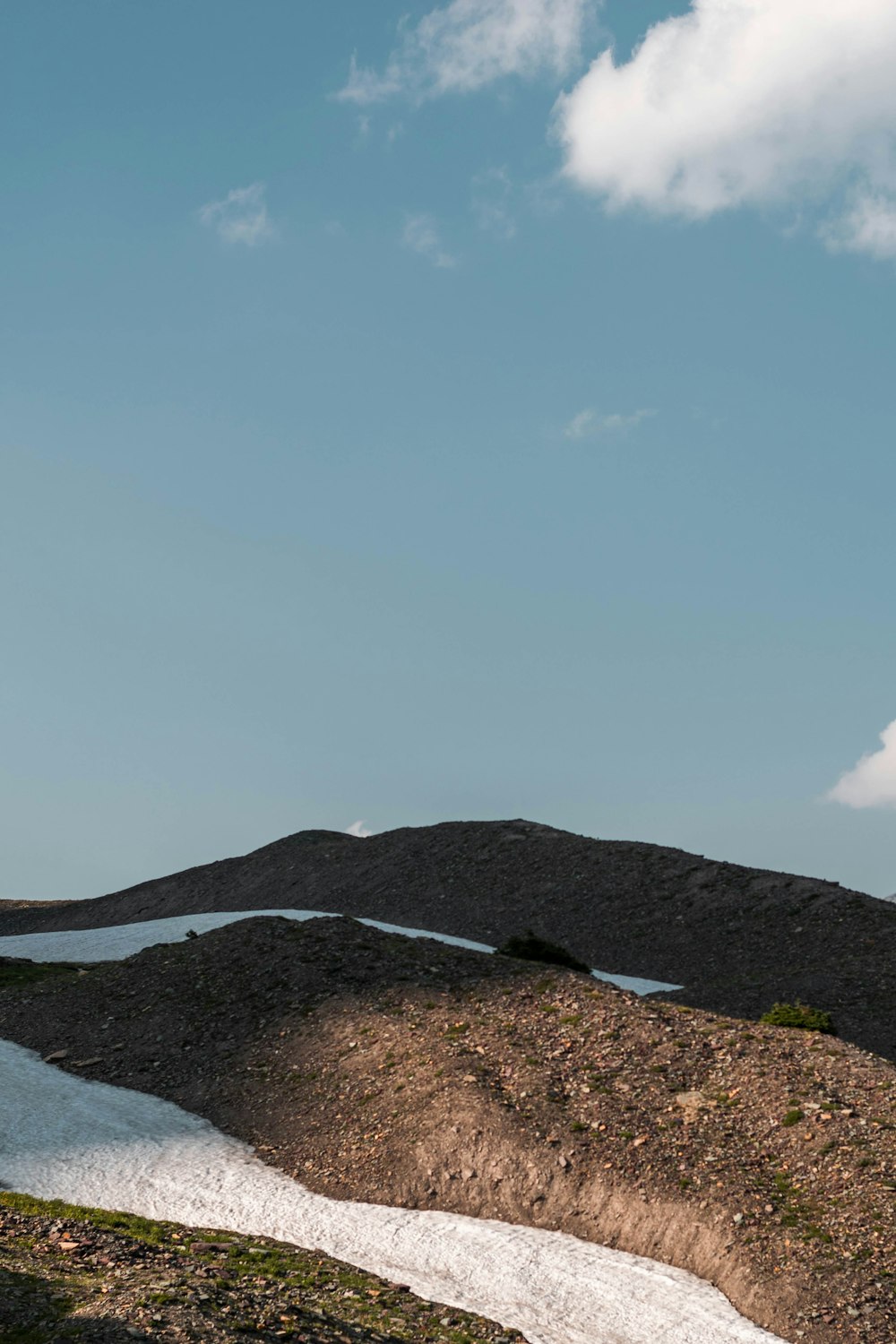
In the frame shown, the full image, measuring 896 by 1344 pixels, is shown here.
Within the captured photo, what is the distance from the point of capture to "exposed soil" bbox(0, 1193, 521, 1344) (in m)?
11.2

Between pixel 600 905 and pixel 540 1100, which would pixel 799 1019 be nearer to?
pixel 540 1100

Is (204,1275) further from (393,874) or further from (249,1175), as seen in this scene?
(393,874)

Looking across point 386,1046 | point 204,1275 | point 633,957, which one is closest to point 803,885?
point 633,957

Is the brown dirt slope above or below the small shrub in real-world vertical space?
below

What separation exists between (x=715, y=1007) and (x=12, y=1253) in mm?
21462

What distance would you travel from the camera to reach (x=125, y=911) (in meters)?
52.0

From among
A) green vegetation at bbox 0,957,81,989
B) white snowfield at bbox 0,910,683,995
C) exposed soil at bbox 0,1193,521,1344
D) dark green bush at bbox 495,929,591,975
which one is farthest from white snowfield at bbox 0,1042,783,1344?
white snowfield at bbox 0,910,683,995

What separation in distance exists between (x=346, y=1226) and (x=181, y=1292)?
5.24 metres

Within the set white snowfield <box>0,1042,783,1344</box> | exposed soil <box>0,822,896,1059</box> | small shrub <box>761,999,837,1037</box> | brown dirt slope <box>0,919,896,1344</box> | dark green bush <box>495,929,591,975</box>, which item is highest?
exposed soil <box>0,822,896,1059</box>

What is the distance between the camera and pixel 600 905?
40344mm

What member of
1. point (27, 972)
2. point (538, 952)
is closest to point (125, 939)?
point (27, 972)

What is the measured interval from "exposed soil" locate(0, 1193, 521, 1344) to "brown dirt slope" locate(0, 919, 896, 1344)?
3379mm

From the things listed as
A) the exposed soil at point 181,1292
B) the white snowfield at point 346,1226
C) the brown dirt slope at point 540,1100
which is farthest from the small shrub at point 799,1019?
the exposed soil at point 181,1292

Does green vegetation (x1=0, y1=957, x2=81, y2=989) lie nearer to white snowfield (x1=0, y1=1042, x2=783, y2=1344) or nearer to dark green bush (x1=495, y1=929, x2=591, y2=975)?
white snowfield (x1=0, y1=1042, x2=783, y2=1344)
